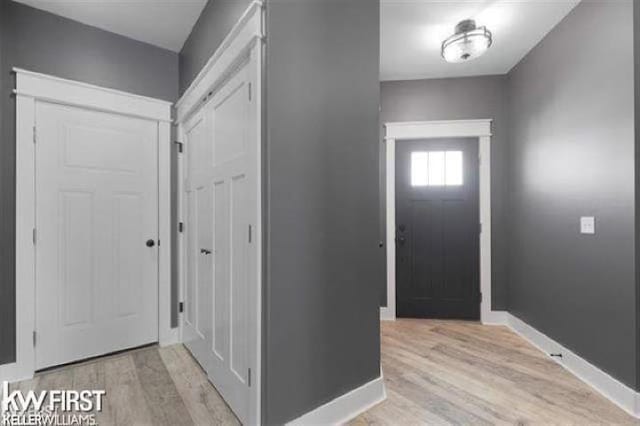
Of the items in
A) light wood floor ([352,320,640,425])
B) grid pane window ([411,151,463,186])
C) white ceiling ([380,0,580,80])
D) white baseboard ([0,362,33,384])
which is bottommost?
light wood floor ([352,320,640,425])

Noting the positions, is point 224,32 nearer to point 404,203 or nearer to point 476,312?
point 404,203

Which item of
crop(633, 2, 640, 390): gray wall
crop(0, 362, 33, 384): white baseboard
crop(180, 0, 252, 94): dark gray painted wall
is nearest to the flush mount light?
crop(633, 2, 640, 390): gray wall

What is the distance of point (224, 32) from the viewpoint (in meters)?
1.97

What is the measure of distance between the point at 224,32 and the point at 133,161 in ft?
4.57

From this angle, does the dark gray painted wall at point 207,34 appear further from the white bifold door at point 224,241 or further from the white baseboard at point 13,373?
the white baseboard at point 13,373

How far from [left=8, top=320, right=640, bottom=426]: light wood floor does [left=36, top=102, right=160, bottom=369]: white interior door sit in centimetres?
25

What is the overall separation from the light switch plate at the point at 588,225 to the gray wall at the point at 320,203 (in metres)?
1.57

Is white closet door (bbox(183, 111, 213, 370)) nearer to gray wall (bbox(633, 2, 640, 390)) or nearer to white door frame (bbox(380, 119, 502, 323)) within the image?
white door frame (bbox(380, 119, 502, 323))

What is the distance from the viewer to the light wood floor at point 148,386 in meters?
1.76

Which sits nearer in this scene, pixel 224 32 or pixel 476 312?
pixel 224 32

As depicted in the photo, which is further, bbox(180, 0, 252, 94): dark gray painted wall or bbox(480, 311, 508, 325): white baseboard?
bbox(480, 311, 508, 325): white baseboard

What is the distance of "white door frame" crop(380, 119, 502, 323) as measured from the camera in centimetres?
336

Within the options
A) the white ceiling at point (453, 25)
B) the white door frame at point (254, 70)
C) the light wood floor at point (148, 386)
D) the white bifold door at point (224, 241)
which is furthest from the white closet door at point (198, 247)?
the white ceiling at point (453, 25)

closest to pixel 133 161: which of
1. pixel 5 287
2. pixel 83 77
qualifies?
pixel 83 77
